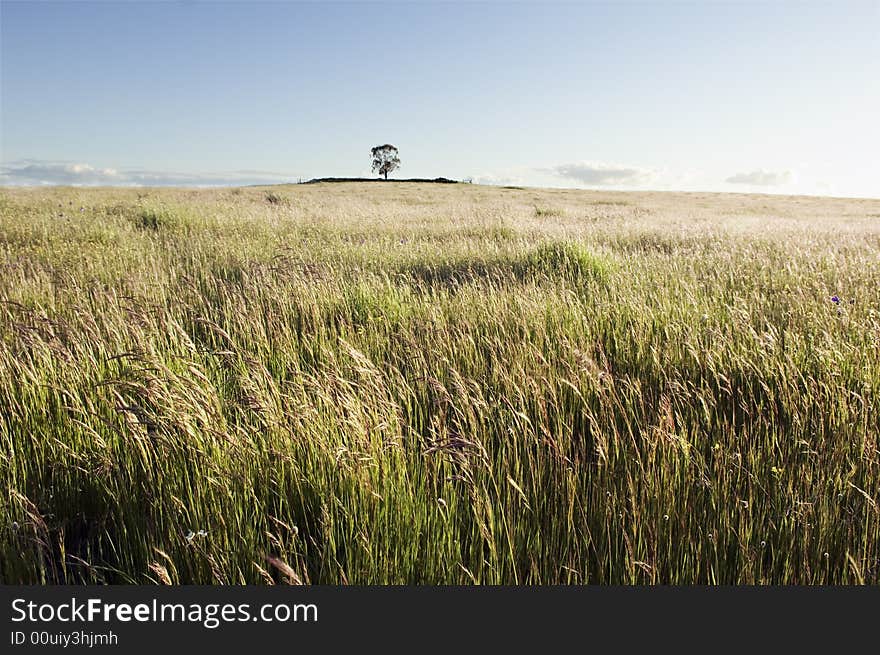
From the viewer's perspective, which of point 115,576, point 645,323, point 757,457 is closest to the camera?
point 115,576

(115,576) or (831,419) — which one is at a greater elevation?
(831,419)

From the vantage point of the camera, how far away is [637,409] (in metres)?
2.55

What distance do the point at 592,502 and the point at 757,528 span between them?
52 centimetres

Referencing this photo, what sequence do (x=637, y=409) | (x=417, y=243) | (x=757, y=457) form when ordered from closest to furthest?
1. (x=757, y=457)
2. (x=637, y=409)
3. (x=417, y=243)

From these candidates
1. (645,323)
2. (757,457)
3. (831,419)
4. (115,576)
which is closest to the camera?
(115,576)

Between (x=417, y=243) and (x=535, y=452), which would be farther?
(x=417, y=243)

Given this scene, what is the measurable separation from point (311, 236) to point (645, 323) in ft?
22.7

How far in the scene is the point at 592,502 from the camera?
1.79 meters

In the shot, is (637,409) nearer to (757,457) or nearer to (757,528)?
(757,457)

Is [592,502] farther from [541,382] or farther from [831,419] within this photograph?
[831,419]

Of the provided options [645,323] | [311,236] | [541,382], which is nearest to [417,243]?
[311,236]

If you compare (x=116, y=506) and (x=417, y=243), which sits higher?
(x=417, y=243)

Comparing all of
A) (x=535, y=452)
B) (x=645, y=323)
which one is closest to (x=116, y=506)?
(x=535, y=452)

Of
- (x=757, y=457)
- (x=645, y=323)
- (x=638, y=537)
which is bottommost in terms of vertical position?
(x=638, y=537)
